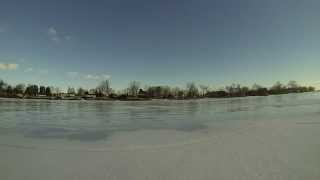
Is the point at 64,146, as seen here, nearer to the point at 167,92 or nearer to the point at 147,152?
the point at 147,152

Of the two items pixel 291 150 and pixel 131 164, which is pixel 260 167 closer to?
pixel 291 150

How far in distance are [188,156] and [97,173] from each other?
6.70 ft

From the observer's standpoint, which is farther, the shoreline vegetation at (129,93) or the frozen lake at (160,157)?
the shoreline vegetation at (129,93)

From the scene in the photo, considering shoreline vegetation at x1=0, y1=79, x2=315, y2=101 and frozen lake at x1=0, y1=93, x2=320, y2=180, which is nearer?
frozen lake at x1=0, y1=93, x2=320, y2=180

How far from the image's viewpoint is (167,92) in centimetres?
9188

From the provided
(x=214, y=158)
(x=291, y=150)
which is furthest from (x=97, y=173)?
(x=291, y=150)

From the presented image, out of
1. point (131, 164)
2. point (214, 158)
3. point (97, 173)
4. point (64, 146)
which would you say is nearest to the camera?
point (97, 173)

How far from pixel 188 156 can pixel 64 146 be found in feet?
10.9

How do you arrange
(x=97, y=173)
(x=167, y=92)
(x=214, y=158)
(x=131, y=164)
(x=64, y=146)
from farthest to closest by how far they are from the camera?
(x=167, y=92) < (x=64, y=146) < (x=214, y=158) < (x=131, y=164) < (x=97, y=173)

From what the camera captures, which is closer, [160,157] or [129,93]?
[160,157]

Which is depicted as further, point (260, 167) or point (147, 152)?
point (147, 152)

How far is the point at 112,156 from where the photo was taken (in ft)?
18.6

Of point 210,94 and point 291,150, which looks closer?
point 291,150

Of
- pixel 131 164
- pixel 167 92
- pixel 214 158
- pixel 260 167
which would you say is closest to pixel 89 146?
pixel 131 164
